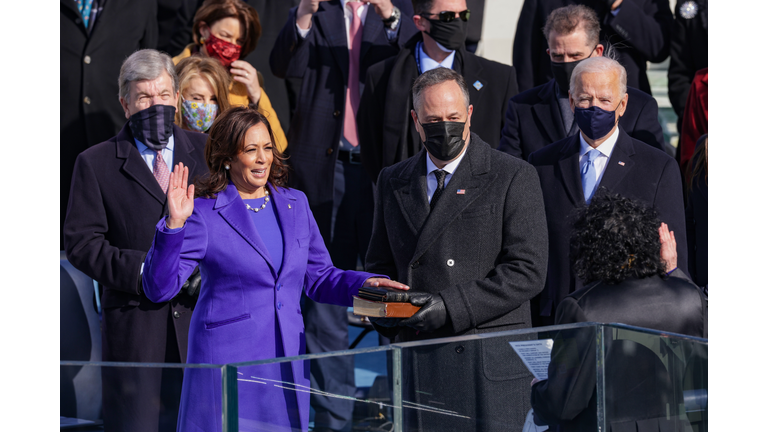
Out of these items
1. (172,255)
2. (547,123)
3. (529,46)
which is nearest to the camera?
(172,255)

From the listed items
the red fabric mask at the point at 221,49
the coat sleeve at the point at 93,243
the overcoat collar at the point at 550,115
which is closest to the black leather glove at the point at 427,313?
the coat sleeve at the point at 93,243

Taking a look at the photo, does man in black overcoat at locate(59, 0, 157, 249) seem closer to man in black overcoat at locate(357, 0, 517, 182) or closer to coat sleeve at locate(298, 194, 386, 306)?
man in black overcoat at locate(357, 0, 517, 182)

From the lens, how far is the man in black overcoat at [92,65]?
17.8ft

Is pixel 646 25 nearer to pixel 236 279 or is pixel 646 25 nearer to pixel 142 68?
pixel 142 68

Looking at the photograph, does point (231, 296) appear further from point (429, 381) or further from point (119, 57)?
point (119, 57)

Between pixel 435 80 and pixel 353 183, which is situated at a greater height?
pixel 435 80

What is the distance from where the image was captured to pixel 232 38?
4.99 m

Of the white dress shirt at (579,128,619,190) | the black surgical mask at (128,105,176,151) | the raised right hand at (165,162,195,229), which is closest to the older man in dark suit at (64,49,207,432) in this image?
the black surgical mask at (128,105,176,151)

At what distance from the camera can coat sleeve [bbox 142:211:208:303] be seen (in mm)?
2766

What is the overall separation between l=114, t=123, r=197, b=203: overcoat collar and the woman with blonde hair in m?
0.63

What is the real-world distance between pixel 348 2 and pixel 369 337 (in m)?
2.46

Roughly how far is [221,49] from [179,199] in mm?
2310

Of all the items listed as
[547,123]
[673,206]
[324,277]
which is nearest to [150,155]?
[324,277]

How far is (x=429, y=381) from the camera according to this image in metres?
2.38
